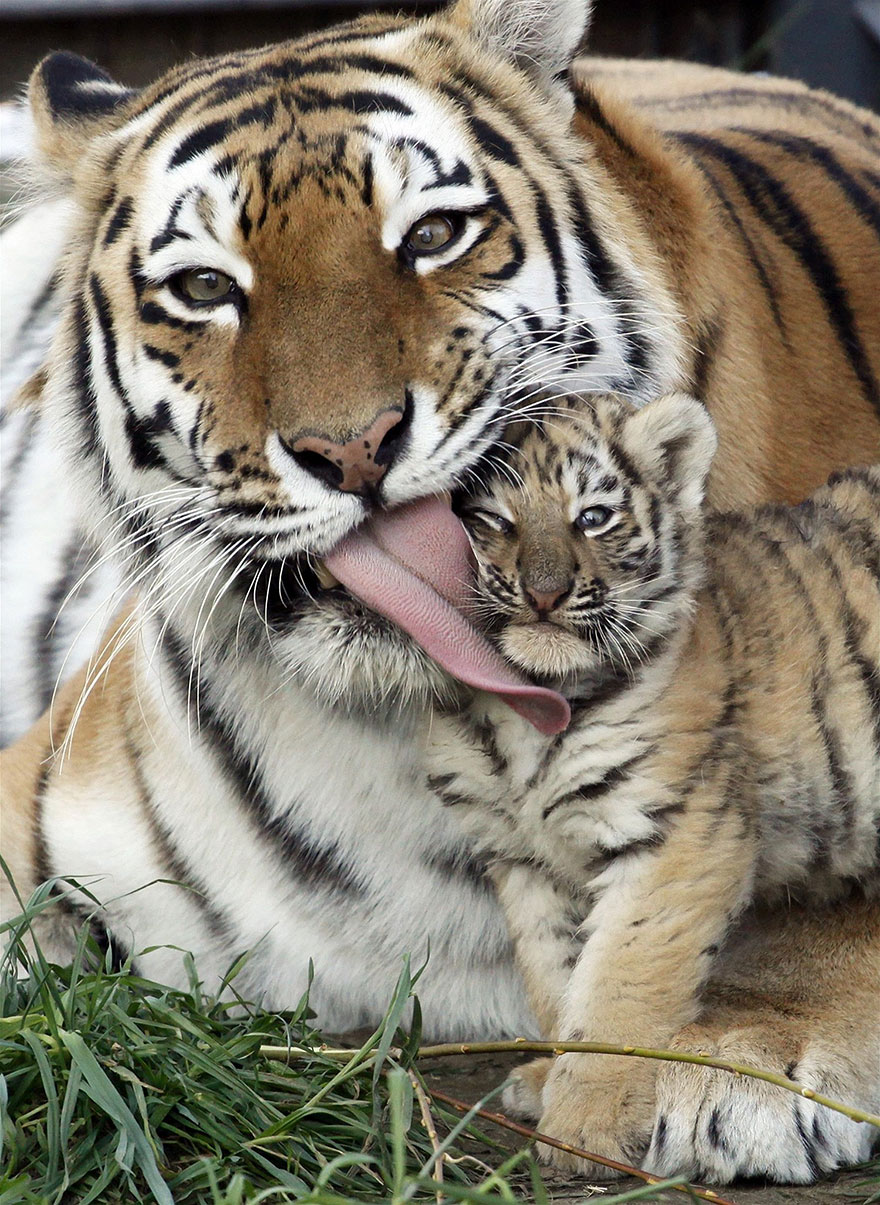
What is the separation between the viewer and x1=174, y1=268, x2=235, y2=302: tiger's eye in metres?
1.75

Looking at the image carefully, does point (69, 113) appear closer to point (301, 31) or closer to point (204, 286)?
point (204, 286)

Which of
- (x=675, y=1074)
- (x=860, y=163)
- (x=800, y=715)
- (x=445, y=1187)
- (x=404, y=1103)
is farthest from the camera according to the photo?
(x=860, y=163)

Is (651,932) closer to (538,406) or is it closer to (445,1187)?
(445,1187)

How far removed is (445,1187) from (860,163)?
178 centimetres

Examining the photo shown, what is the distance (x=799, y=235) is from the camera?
230 centimetres

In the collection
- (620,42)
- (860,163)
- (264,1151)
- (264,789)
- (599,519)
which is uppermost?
(620,42)

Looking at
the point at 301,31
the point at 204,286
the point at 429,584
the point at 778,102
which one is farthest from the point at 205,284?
the point at 301,31

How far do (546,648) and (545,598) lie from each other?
0.05 meters

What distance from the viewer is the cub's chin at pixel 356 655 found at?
1.65 m

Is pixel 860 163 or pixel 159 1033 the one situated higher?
pixel 860 163

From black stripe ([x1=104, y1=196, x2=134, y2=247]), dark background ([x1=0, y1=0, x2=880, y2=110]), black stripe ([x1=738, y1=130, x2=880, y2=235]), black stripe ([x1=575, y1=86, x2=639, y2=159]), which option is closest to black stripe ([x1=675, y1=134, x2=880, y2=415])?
black stripe ([x1=738, y1=130, x2=880, y2=235])

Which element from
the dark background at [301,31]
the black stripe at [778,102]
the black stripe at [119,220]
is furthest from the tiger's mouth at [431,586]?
the dark background at [301,31]

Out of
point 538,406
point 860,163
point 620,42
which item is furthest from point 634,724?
point 620,42

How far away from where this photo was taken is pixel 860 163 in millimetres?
2555
